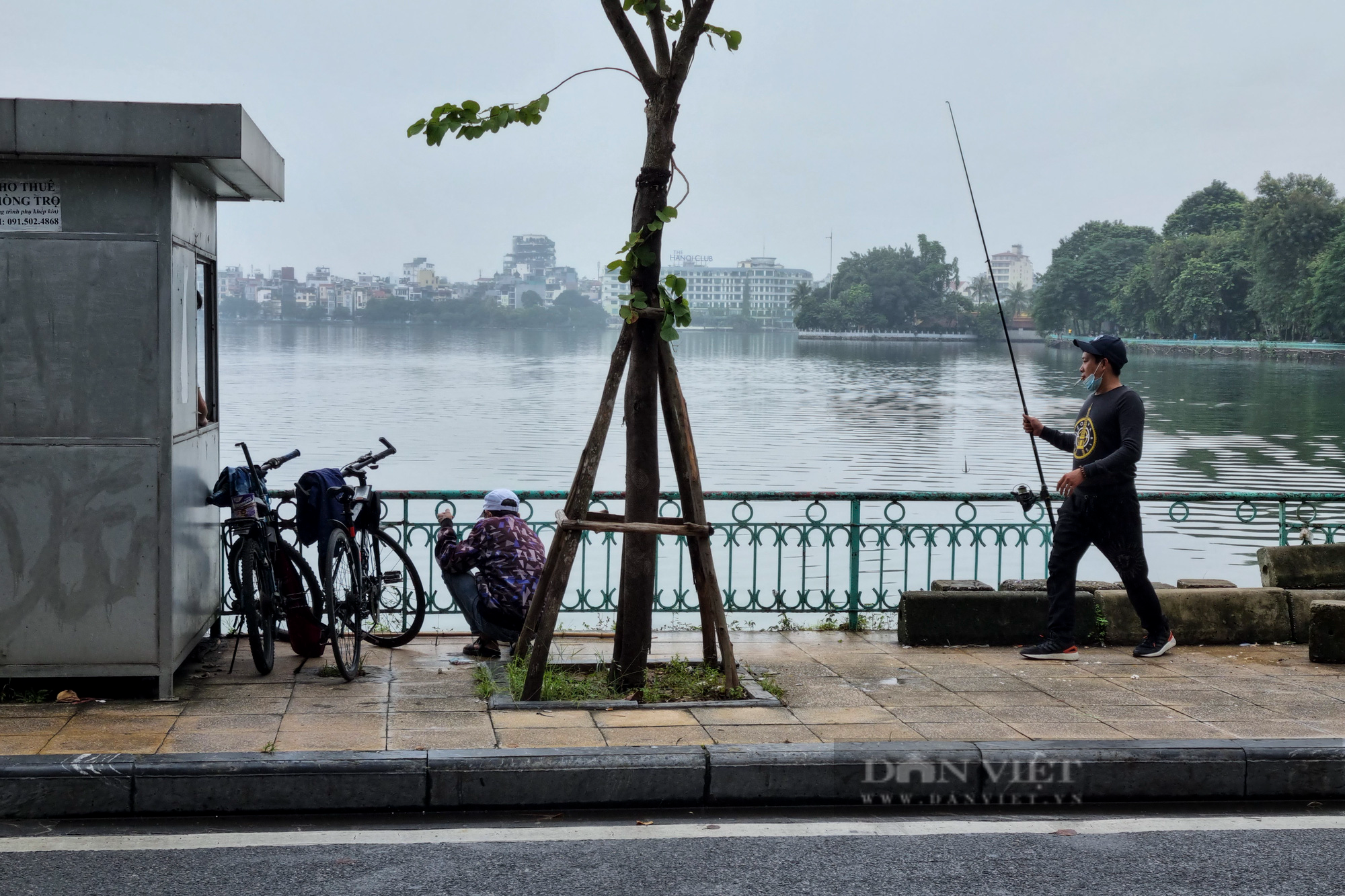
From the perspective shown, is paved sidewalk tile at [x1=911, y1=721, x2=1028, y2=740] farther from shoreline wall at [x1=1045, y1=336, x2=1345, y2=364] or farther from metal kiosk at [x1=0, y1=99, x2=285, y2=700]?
shoreline wall at [x1=1045, y1=336, x2=1345, y2=364]

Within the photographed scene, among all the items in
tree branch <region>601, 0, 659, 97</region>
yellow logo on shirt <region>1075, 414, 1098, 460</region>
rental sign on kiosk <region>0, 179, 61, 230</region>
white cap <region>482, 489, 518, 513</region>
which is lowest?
white cap <region>482, 489, 518, 513</region>

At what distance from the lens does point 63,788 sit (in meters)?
5.05

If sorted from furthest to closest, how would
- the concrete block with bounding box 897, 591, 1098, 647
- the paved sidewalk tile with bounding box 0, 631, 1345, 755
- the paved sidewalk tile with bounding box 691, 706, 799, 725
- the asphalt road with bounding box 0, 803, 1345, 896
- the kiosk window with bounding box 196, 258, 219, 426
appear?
the concrete block with bounding box 897, 591, 1098, 647 < the kiosk window with bounding box 196, 258, 219, 426 < the paved sidewalk tile with bounding box 691, 706, 799, 725 < the paved sidewalk tile with bounding box 0, 631, 1345, 755 < the asphalt road with bounding box 0, 803, 1345, 896

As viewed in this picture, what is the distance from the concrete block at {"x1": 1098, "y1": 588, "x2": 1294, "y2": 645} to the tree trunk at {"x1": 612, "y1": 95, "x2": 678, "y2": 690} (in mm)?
3129

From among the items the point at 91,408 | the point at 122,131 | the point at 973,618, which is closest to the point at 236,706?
the point at 91,408

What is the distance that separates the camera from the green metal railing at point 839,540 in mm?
8617

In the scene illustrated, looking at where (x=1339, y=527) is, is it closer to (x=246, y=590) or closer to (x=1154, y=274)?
(x=246, y=590)

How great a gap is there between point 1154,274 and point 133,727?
146178mm

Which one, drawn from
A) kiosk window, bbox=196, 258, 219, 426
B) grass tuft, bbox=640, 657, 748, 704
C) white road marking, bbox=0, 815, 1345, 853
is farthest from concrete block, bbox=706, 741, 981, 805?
kiosk window, bbox=196, 258, 219, 426

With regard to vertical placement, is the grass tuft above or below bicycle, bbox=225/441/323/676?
below

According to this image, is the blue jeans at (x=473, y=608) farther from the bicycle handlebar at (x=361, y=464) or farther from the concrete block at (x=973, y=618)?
the concrete block at (x=973, y=618)

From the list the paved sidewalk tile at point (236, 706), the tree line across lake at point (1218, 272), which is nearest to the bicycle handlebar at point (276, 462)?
the paved sidewalk tile at point (236, 706)

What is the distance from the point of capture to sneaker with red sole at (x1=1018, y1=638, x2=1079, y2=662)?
783cm

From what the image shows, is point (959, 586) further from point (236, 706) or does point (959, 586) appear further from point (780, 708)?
point (236, 706)
